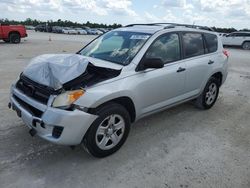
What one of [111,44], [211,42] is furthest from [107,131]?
[211,42]

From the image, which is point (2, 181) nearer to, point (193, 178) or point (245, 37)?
point (193, 178)

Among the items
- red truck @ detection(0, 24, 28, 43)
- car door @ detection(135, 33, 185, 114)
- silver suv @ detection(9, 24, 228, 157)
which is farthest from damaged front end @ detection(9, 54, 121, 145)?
red truck @ detection(0, 24, 28, 43)

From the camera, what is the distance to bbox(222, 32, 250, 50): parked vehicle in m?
22.8

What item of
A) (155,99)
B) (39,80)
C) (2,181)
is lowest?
(2,181)

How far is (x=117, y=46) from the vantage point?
4.25 meters

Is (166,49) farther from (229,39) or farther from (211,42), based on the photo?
(229,39)

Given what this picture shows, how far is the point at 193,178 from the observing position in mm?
3141

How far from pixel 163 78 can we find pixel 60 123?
1.83 meters

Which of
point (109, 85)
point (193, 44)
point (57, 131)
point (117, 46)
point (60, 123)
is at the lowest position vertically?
point (57, 131)

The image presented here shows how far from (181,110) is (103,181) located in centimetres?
288

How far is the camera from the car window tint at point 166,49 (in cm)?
401

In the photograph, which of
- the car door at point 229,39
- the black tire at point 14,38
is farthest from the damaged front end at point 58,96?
the car door at point 229,39

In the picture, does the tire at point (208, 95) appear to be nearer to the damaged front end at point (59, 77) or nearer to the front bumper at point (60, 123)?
the damaged front end at point (59, 77)

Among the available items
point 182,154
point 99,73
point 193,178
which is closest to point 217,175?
point 193,178
